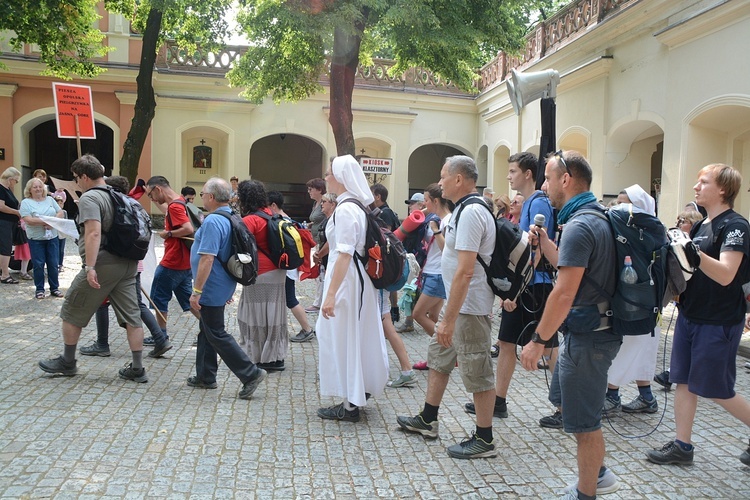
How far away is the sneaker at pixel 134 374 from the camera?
6012mm

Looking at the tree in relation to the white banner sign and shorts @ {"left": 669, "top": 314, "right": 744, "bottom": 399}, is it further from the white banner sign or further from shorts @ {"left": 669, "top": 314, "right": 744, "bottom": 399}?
shorts @ {"left": 669, "top": 314, "right": 744, "bottom": 399}

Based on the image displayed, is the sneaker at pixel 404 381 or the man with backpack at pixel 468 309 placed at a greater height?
the man with backpack at pixel 468 309

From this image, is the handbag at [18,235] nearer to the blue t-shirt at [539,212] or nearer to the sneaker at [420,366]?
the sneaker at [420,366]

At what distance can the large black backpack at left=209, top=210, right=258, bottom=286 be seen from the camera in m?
5.46

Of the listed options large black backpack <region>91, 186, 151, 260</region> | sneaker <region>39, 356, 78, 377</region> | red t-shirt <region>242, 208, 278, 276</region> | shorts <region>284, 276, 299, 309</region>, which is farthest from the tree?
sneaker <region>39, 356, 78, 377</region>

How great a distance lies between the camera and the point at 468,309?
169 inches

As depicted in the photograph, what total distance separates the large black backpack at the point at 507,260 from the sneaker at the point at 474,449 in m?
0.99

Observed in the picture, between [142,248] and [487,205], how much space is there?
322 centimetres

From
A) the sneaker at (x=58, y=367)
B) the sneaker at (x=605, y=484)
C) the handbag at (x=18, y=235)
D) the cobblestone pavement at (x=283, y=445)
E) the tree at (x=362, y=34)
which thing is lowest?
the cobblestone pavement at (x=283, y=445)

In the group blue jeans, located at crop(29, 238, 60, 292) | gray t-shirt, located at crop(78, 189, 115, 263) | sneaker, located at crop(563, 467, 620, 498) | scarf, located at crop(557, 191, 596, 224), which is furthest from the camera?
blue jeans, located at crop(29, 238, 60, 292)

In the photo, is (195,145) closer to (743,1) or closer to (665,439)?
(743,1)

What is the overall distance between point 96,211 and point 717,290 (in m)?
4.71

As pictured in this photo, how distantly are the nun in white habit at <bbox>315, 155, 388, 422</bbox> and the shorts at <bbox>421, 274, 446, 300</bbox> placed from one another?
68.5 inches

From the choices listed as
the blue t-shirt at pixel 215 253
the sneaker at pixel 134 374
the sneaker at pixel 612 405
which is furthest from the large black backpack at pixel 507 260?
the sneaker at pixel 134 374
